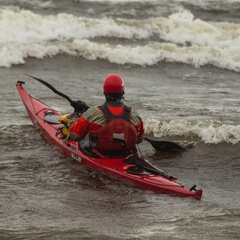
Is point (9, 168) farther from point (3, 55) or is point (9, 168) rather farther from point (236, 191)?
point (3, 55)

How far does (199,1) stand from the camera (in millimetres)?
22078

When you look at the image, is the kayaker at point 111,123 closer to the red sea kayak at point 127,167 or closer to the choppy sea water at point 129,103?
the red sea kayak at point 127,167

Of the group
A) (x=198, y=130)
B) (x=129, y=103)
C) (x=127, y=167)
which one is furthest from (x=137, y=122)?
(x=129, y=103)

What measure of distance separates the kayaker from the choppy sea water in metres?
0.44

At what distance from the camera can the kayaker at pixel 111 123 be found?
7.34 metres

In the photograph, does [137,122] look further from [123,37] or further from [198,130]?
[123,37]

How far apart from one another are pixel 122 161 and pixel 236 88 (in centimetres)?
621

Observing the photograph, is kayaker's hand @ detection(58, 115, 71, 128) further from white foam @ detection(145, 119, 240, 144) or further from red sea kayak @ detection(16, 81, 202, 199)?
white foam @ detection(145, 119, 240, 144)

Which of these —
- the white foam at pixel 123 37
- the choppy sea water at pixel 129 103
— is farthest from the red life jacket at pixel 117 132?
the white foam at pixel 123 37

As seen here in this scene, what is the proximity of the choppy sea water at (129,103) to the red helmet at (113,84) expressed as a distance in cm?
106

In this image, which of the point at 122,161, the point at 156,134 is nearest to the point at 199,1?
the point at 156,134

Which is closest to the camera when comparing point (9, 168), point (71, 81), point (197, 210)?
point (197, 210)

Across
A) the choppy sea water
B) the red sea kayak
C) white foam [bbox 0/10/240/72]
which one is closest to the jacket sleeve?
the red sea kayak

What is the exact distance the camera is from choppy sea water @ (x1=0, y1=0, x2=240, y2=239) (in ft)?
20.1
